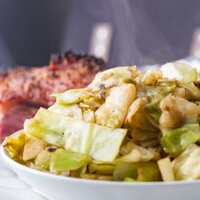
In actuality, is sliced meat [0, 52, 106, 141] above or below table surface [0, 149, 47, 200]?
above

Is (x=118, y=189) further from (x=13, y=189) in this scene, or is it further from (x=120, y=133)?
(x=13, y=189)

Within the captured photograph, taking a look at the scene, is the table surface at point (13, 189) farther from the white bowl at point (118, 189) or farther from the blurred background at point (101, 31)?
the blurred background at point (101, 31)

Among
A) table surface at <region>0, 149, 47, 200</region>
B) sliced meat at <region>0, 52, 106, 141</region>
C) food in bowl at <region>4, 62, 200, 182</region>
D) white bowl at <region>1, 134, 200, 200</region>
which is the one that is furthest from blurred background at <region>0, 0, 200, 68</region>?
white bowl at <region>1, 134, 200, 200</region>

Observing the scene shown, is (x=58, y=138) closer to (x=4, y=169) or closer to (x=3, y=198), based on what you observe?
(x=3, y=198)

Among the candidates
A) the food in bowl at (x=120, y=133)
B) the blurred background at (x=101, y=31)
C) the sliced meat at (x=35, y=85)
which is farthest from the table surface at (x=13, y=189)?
the blurred background at (x=101, y=31)

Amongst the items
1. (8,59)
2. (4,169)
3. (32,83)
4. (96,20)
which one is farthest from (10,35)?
(4,169)

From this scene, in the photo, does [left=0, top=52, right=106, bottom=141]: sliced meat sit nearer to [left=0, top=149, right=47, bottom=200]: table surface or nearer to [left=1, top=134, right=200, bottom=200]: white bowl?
[left=0, top=149, right=47, bottom=200]: table surface
